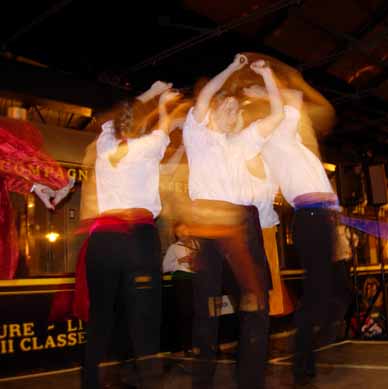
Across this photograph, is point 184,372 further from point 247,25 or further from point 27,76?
point 247,25

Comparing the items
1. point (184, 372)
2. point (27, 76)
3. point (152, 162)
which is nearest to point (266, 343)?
point (152, 162)

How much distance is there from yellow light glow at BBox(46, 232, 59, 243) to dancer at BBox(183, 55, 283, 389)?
17.4 feet

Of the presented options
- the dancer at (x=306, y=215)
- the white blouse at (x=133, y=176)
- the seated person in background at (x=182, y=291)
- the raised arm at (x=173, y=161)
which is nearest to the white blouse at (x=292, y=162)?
the dancer at (x=306, y=215)

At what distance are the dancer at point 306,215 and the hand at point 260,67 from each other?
10.4 inches

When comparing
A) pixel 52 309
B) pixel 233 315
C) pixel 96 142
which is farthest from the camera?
pixel 233 315

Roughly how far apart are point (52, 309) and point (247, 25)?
3.73 metres

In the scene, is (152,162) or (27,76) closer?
(152,162)

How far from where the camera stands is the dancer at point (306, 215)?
2922 mm

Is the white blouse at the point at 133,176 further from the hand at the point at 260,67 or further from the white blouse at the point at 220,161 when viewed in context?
the hand at the point at 260,67

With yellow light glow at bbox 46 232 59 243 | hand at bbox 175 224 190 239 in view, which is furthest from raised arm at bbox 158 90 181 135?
yellow light glow at bbox 46 232 59 243

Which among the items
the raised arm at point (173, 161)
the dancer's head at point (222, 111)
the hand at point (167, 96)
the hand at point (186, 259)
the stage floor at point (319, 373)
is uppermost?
the hand at point (167, 96)

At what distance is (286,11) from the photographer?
19.0ft

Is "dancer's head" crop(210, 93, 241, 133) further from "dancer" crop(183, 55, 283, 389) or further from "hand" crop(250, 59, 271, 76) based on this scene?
"hand" crop(250, 59, 271, 76)

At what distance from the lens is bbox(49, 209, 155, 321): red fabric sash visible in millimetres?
2424
